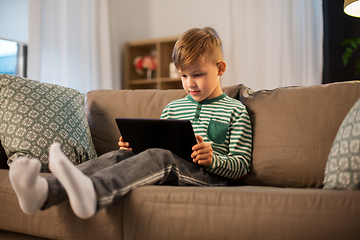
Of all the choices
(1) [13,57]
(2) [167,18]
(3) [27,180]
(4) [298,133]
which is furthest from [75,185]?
(2) [167,18]

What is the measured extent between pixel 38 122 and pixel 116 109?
0.43 meters

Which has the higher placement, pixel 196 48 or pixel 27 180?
pixel 196 48

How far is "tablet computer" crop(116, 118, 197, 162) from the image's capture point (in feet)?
3.45

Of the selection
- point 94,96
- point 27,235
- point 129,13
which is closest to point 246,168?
point 27,235

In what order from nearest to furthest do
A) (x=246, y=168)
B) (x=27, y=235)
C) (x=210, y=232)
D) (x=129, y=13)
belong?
(x=210, y=232)
(x=27, y=235)
(x=246, y=168)
(x=129, y=13)

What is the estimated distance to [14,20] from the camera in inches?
102

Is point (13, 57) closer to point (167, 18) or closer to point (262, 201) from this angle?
point (167, 18)

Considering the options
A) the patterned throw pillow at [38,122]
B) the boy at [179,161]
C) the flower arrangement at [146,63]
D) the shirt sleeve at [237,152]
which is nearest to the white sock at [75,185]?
the boy at [179,161]

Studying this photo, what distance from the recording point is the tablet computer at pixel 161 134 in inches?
41.4

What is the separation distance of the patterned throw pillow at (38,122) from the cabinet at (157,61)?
6.15 feet

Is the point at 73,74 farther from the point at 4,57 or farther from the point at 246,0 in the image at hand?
the point at 246,0

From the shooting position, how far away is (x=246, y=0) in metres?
3.10

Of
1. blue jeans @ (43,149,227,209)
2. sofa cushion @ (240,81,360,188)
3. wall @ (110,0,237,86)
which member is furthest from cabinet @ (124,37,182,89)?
blue jeans @ (43,149,227,209)

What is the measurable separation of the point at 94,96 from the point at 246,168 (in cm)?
93
